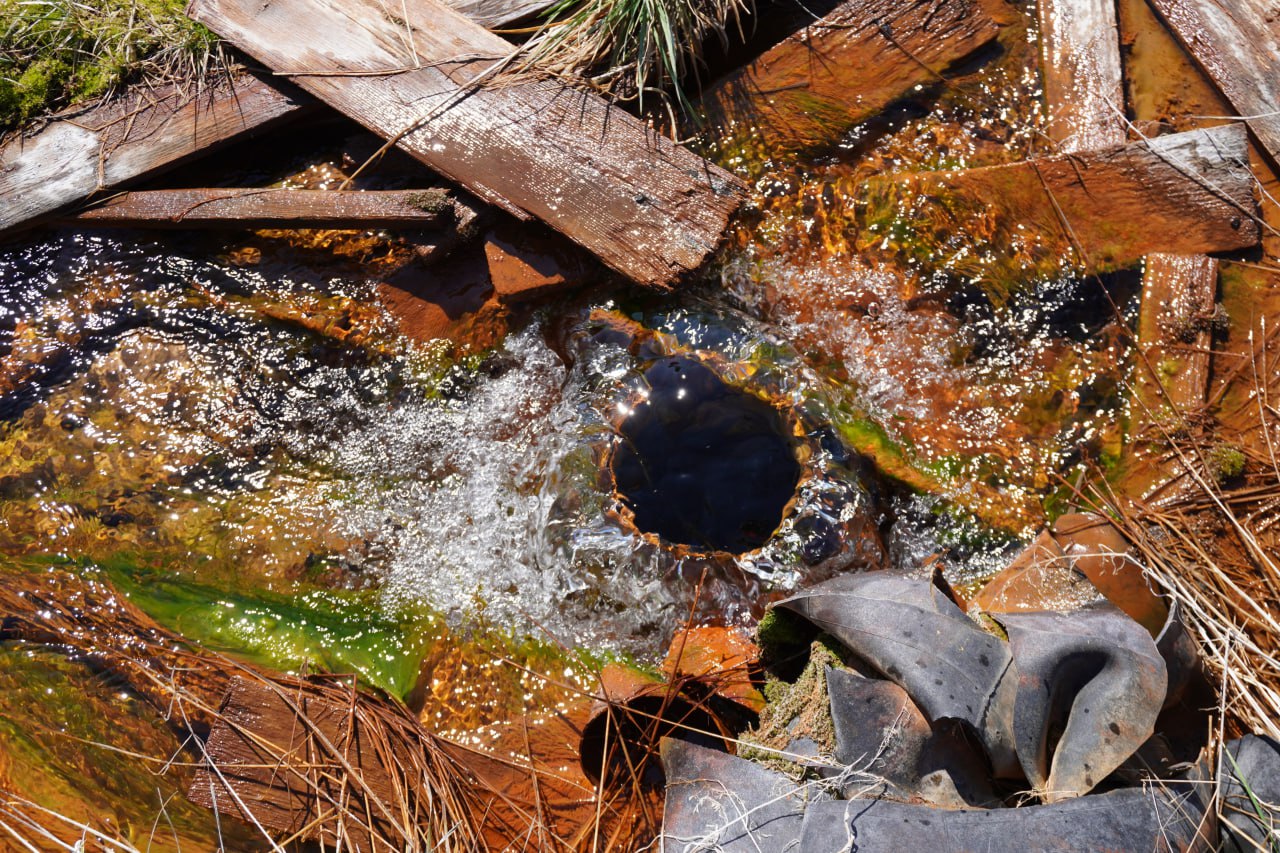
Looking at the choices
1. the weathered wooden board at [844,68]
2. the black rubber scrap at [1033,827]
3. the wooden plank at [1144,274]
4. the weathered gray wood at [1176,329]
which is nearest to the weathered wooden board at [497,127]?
the weathered wooden board at [844,68]

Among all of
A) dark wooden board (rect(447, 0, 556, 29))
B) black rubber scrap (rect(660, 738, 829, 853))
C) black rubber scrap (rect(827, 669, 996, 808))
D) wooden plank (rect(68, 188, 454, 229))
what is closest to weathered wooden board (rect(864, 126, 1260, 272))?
dark wooden board (rect(447, 0, 556, 29))

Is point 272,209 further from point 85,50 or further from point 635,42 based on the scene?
point 635,42

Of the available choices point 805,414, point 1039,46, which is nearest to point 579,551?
point 805,414

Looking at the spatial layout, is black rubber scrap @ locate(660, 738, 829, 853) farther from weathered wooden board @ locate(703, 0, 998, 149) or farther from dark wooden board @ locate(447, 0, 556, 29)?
dark wooden board @ locate(447, 0, 556, 29)

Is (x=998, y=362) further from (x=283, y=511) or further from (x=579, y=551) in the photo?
(x=283, y=511)

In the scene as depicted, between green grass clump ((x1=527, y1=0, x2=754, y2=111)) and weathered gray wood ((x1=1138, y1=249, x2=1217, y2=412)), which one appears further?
green grass clump ((x1=527, y1=0, x2=754, y2=111))

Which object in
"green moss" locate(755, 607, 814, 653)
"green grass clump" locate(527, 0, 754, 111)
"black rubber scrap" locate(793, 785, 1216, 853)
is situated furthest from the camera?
"green grass clump" locate(527, 0, 754, 111)
